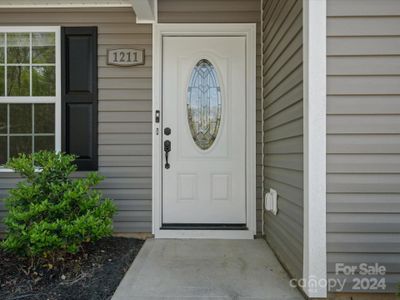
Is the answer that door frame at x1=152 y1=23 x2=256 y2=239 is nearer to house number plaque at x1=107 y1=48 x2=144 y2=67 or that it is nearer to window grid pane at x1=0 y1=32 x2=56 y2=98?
house number plaque at x1=107 y1=48 x2=144 y2=67

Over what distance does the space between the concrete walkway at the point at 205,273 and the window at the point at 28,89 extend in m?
1.55

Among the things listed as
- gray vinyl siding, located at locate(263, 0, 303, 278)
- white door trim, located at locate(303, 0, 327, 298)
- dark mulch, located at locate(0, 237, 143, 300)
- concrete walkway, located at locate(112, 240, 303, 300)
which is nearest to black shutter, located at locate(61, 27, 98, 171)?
dark mulch, located at locate(0, 237, 143, 300)

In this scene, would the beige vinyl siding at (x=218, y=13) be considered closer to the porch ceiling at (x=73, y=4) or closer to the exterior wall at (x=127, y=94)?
the exterior wall at (x=127, y=94)

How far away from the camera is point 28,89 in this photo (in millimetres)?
3453

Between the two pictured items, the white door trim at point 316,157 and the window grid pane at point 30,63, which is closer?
the white door trim at point 316,157

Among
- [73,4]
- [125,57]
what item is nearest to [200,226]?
[125,57]

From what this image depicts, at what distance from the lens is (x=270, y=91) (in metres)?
3.09

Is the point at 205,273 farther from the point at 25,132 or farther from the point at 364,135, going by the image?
the point at 25,132

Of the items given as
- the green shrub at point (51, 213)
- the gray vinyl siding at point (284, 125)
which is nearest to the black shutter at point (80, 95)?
the green shrub at point (51, 213)

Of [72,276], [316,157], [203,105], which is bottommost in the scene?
[72,276]

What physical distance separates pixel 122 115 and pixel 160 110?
0.38 meters

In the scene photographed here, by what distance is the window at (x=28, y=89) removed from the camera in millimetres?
3449

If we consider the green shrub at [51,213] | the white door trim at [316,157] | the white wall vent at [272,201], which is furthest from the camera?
the white wall vent at [272,201]

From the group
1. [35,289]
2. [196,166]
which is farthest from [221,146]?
[35,289]
